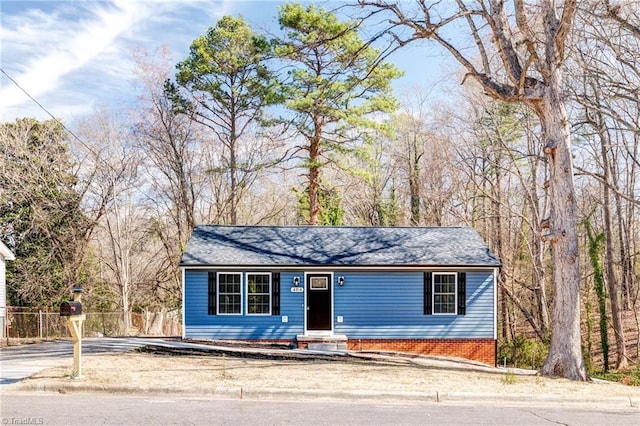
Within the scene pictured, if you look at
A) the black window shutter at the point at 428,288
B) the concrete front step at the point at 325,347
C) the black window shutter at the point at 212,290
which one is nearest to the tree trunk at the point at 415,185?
the black window shutter at the point at 428,288

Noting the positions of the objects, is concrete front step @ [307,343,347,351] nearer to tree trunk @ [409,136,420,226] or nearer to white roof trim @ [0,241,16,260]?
white roof trim @ [0,241,16,260]

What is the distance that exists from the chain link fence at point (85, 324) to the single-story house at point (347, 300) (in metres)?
6.83

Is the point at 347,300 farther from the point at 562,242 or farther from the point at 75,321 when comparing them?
the point at 75,321

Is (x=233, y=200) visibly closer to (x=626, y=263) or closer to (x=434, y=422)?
(x=626, y=263)

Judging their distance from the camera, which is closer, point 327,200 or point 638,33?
point 638,33

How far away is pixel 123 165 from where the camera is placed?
31.9 m

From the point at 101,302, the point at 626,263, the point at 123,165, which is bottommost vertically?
the point at 101,302

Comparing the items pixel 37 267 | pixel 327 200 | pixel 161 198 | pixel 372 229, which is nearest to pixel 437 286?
pixel 372 229

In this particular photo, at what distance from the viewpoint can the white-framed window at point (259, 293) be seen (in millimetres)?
19500

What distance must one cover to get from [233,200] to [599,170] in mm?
17974

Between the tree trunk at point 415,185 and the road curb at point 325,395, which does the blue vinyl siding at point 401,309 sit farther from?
the tree trunk at point 415,185

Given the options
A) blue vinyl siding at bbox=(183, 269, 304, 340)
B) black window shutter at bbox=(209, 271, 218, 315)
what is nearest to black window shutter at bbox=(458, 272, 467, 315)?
blue vinyl siding at bbox=(183, 269, 304, 340)

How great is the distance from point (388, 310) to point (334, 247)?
2.87 metres

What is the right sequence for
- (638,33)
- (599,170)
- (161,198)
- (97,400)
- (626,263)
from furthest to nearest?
1. (161,198)
2. (626,263)
3. (599,170)
4. (638,33)
5. (97,400)
